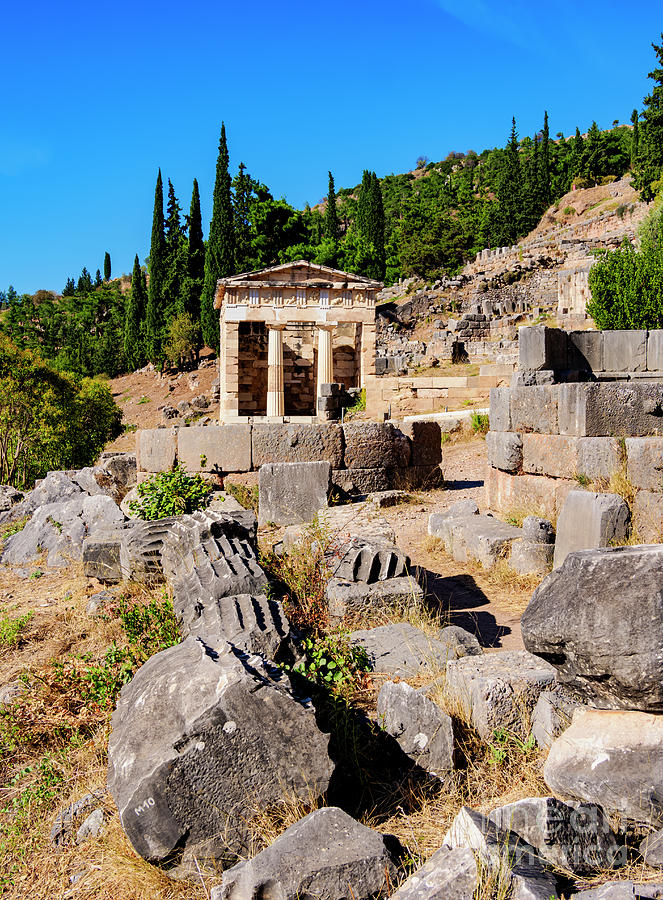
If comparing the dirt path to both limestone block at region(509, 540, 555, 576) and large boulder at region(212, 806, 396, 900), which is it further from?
large boulder at region(212, 806, 396, 900)

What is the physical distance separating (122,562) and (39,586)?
1.49 meters

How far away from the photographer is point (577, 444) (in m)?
7.32

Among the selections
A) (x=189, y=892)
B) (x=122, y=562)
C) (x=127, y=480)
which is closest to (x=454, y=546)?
(x=122, y=562)

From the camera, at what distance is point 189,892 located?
2.66 meters

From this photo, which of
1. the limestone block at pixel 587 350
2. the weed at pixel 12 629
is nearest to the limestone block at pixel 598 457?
the limestone block at pixel 587 350

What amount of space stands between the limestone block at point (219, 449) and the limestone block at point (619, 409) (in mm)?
4424

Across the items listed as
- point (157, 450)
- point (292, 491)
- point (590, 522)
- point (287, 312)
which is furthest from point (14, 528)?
point (287, 312)

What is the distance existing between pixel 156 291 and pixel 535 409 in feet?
132

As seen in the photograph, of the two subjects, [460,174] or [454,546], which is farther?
[460,174]

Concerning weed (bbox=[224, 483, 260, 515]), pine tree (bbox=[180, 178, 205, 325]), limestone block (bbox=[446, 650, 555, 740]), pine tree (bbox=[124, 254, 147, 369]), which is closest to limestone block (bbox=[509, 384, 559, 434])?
weed (bbox=[224, 483, 260, 515])

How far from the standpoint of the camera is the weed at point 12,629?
5801 millimetres

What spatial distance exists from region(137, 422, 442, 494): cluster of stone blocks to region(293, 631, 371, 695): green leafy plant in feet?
16.6

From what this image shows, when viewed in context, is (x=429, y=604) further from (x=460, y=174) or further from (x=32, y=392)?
(x=460, y=174)

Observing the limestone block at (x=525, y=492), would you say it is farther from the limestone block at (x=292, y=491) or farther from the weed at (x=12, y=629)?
the weed at (x=12, y=629)
